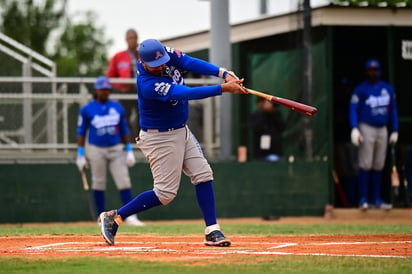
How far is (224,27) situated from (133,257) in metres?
9.48

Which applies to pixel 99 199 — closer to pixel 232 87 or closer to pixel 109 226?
pixel 109 226

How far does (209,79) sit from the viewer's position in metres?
17.3

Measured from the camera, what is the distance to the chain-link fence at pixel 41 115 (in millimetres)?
16188

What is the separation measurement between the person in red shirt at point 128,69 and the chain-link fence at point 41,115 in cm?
12

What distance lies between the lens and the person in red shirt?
16.5 m

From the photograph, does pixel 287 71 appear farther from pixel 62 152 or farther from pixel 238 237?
pixel 238 237

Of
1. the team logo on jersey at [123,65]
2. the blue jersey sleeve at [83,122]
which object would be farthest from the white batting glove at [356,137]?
the blue jersey sleeve at [83,122]

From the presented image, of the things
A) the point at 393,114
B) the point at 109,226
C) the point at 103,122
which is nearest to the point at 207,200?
the point at 109,226

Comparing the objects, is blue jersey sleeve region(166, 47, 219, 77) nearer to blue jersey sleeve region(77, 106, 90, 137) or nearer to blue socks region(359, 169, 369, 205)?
blue jersey sleeve region(77, 106, 90, 137)

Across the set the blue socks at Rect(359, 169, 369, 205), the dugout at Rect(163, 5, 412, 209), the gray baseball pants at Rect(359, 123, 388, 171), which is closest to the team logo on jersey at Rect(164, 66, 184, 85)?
the dugout at Rect(163, 5, 412, 209)

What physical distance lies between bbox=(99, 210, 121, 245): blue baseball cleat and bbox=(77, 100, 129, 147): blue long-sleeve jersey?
18.8 ft

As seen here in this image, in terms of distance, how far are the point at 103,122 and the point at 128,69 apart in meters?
2.05

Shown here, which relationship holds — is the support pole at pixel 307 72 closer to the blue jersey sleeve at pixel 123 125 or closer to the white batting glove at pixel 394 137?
the white batting glove at pixel 394 137

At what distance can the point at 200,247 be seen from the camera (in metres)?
9.23
